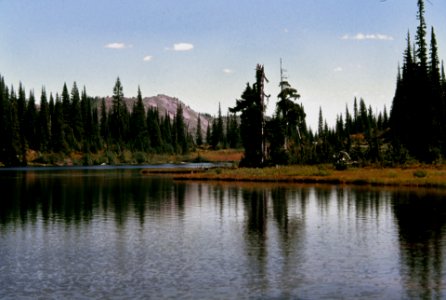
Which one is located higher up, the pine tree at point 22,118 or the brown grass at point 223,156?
the pine tree at point 22,118

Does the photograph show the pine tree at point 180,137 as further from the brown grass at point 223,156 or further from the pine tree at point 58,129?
the pine tree at point 58,129

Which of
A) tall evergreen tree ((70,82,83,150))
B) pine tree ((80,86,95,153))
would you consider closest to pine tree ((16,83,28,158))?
tall evergreen tree ((70,82,83,150))

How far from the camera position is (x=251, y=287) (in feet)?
48.3

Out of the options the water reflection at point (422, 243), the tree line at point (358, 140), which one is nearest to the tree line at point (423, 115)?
the tree line at point (358, 140)

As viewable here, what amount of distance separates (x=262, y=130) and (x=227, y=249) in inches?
1960

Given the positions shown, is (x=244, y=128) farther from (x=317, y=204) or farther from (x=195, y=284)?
(x=195, y=284)

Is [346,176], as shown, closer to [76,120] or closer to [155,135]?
[76,120]

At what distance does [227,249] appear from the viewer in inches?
800

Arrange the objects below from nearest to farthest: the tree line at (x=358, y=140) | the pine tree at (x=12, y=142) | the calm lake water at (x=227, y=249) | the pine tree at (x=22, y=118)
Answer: the calm lake water at (x=227, y=249) < the tree line at (x=358, y=140) < the pine tree at (x=12, y=142) < the pine tree at (x=22, y=118)

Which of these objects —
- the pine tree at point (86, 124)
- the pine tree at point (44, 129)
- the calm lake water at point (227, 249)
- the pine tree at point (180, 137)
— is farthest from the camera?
the pine tree at point (180, 137)

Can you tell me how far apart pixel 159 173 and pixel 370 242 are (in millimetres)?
62037

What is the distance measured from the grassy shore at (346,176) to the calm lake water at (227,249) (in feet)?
37.3

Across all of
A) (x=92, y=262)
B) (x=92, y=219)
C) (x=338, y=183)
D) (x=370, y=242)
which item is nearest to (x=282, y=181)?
(x=338, y=183)

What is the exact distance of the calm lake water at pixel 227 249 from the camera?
14695 mm
